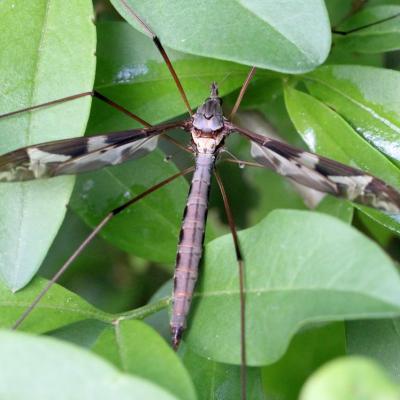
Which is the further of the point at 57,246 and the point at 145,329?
the point at 57,246

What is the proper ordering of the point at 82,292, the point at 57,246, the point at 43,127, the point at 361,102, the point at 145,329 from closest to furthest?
the point at 145,329, the point at 43,127, the point at 361,102, the point at 57,246, the point at 82,292

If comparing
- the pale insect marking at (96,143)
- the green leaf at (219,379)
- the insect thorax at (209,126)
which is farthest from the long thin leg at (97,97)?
the green leaf at (219,379)

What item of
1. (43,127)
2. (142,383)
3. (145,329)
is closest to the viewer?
(142,383)

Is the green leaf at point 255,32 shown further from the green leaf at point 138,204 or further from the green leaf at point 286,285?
the green leaf at point 138,204

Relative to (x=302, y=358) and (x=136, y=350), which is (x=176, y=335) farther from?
(x=302, y=358)

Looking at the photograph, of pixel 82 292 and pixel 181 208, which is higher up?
pixel 181 208

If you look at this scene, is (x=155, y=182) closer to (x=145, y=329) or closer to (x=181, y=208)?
(x=181, y=208)

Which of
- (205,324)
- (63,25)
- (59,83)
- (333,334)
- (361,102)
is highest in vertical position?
(63,25)

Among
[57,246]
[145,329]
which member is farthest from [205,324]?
[57,246]

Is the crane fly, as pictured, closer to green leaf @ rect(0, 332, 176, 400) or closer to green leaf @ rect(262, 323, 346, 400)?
green leaf @ rect(0, 332, 176, 400)
